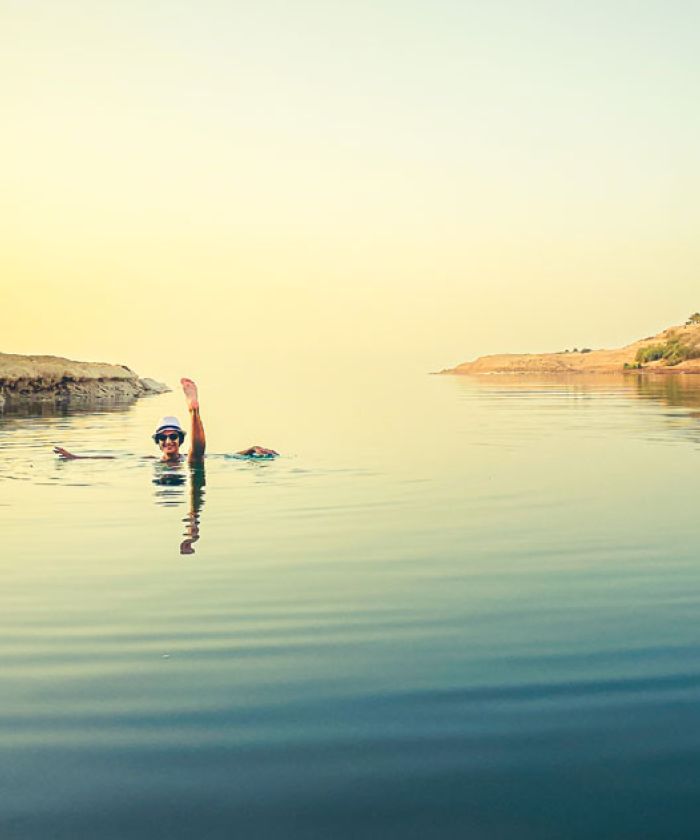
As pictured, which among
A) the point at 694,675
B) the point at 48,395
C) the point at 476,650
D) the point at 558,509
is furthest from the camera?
the point at 48,395

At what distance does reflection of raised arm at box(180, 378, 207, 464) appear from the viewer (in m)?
21.0

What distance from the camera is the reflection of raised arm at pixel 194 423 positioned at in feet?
68.9

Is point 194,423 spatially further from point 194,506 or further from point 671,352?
point 671,352

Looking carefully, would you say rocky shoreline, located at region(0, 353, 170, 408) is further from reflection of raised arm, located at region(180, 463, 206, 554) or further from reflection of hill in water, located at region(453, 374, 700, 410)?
reflection of raised arm, located at region(180, 463, 206, 554)

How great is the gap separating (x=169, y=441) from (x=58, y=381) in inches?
2155

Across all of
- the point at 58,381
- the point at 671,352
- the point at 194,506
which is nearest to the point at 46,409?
the point at 58,381

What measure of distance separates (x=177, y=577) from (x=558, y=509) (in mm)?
8551

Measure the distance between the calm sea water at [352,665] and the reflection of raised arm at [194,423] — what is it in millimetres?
2038

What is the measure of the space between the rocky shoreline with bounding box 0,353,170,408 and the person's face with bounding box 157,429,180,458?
137 feet

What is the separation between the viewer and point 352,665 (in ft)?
29.1

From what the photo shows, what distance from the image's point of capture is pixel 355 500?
21219 mm

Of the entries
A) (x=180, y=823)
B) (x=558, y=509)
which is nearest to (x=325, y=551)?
(x=558, y=509)

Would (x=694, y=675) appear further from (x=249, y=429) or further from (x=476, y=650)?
(x=249, y=429)

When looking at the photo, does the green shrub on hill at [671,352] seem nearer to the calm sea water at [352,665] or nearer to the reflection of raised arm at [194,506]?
the reflection of raised arm at [194,506]
